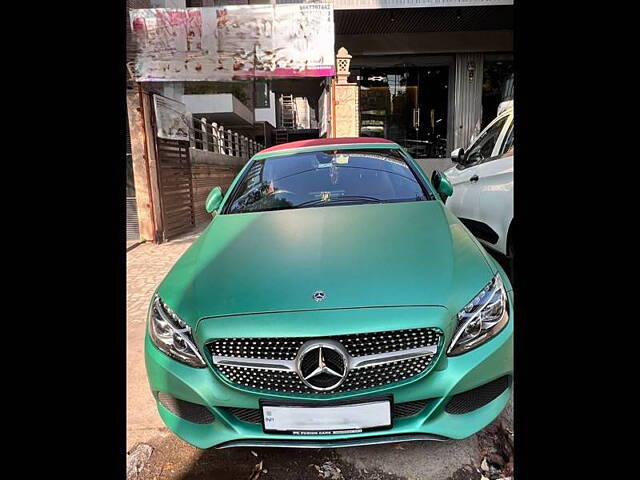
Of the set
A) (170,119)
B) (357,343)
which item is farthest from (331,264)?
(170,119)

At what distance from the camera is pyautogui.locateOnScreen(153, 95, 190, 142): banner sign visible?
7.07 m

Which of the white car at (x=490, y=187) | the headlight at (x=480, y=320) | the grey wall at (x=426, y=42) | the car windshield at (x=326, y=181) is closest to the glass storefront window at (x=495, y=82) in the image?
the grey wall at (x=426, y=42)

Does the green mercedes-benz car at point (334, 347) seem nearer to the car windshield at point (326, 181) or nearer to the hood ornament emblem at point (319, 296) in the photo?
the hood ornament emblem at point (319, 296)

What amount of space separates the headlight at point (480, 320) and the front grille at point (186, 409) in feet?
3.38

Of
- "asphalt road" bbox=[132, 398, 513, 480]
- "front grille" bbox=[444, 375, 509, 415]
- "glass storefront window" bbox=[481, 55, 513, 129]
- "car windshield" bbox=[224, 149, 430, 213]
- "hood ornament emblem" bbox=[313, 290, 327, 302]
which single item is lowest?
"asphalt road" bbox=[132, 398, 513, 480]

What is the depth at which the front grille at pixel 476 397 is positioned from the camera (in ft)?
5.72

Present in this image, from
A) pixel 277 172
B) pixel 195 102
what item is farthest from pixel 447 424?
pixel 195 102

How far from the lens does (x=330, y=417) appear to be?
167 centimetres

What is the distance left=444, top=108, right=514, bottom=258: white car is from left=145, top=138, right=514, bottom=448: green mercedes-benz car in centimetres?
160

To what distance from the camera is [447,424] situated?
1730 mm

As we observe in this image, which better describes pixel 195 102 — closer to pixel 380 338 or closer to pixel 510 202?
pixel 510 202

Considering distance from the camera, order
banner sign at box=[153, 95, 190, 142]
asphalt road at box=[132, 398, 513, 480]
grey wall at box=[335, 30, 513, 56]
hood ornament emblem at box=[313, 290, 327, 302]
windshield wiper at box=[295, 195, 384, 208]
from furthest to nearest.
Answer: grey wall at box=[335, 30, 513, 56] → banner sign at box=[153, 95, 190, 142] → windshield wiper at box=[295, 195, 384, 208] → asphalt road at box=[132, 398, 513, 480] → hood ornament emblem at box=[313, 290, 327, 302]

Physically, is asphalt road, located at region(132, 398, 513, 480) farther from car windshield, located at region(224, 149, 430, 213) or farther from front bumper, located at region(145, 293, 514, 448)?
car windshield, located at region(224, 149, 430, 213)

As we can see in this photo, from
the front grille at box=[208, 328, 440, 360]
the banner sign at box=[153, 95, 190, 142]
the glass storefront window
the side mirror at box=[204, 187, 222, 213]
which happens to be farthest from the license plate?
the glass storefront window
